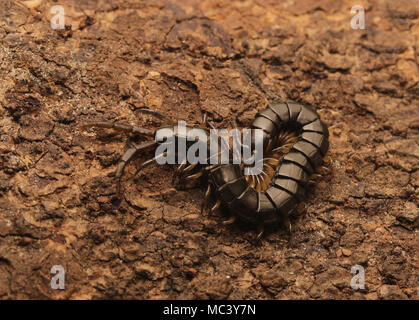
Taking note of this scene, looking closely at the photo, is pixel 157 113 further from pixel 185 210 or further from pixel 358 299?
pixel 358 299

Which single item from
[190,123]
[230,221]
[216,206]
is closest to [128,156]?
[190,123]

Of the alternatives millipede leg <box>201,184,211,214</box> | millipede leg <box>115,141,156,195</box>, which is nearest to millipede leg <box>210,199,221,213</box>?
millipede leg <box>201,184,211,214</box>

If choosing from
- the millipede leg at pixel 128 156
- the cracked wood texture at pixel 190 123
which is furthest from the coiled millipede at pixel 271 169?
the cracked wood texture at pixel 190 123

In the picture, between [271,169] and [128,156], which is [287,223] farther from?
[128,156]

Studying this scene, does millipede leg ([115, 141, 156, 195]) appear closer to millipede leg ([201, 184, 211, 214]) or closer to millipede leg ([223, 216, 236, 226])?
millipede leg ([201, 184, 211, 214])

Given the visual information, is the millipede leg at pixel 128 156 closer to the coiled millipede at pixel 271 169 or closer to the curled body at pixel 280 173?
the coiled millipede at pixel 271 169

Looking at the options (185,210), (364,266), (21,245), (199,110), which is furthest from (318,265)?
(21,245)
